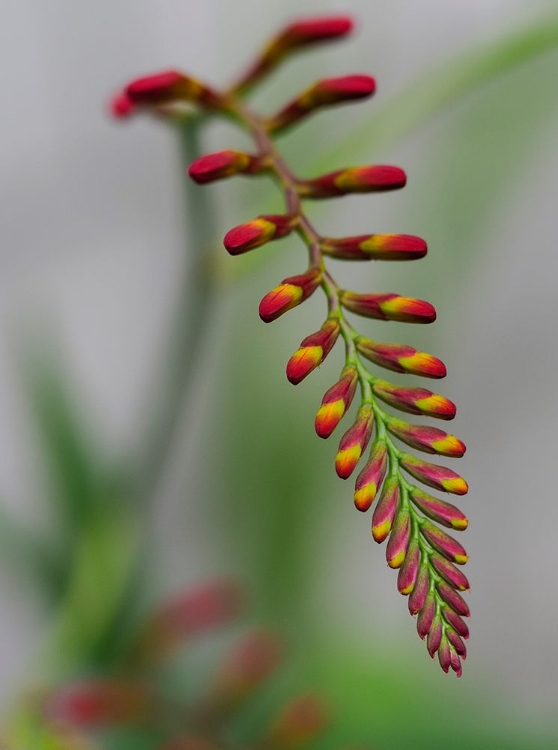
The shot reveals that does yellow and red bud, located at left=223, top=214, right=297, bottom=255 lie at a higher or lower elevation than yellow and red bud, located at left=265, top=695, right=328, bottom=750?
higher

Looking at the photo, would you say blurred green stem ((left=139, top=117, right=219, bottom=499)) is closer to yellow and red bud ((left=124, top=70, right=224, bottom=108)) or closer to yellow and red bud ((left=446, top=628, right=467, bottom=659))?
yellow and red bud ((left=124, top=70, right=224, bottom=108))

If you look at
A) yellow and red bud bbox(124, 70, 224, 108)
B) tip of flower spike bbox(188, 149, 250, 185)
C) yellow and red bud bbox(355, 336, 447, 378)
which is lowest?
yellow and red bud bbox(355, 336, 447, 378)

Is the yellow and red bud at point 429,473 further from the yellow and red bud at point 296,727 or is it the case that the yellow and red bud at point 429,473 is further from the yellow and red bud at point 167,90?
the yellow and red bud at point 296,727

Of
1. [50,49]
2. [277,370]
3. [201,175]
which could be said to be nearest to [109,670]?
[277,370]

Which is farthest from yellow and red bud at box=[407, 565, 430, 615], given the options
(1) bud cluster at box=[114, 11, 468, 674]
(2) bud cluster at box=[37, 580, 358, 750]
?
(2) bud cluster at box=[37, 580, 358, 750]

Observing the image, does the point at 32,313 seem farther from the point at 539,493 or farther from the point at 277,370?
the point at 539,493

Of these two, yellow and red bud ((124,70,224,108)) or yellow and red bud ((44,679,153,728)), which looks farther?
yellow and red bud ((44,679,153,728))
